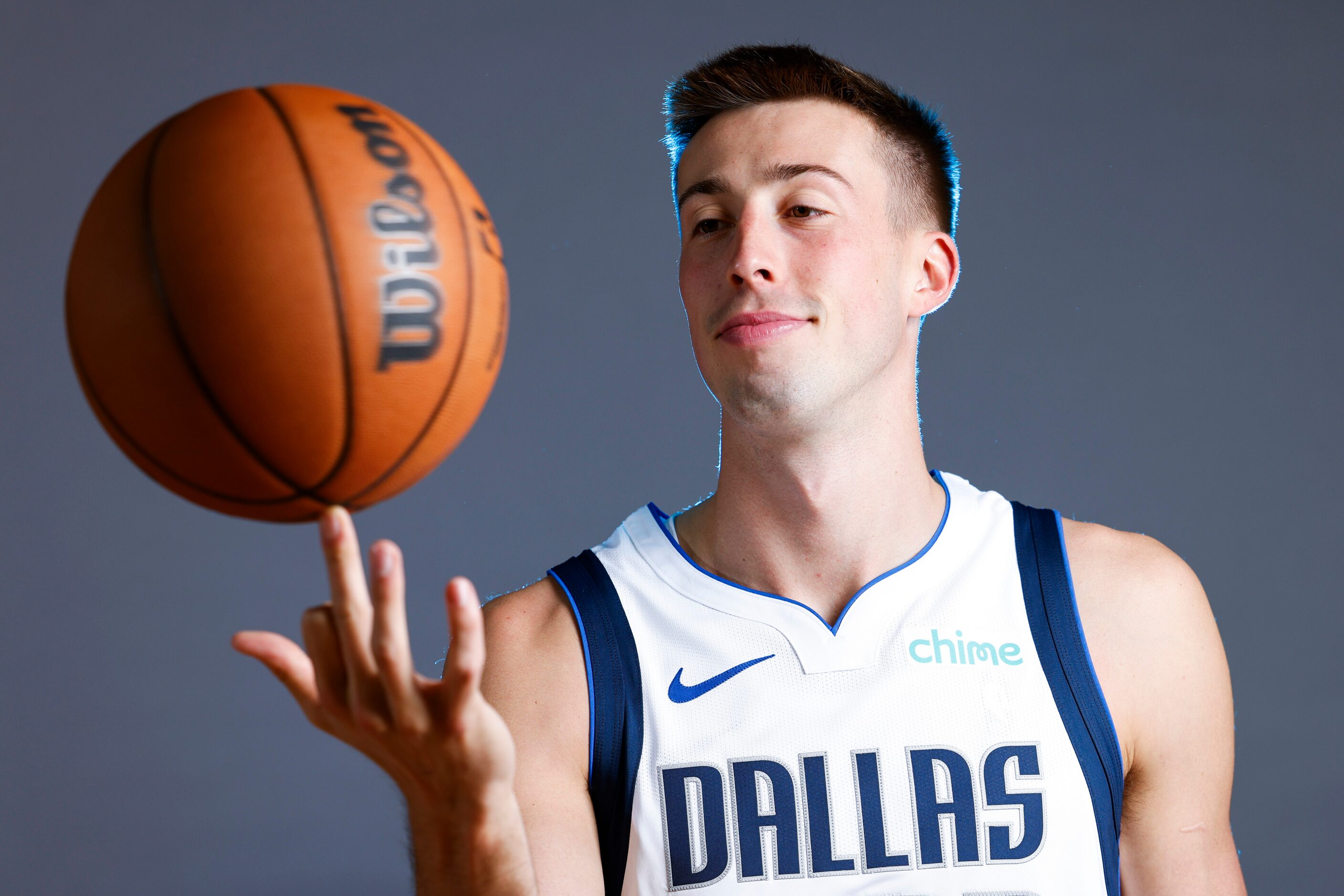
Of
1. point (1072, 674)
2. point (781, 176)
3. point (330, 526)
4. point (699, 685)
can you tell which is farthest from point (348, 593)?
point (1072, 674)

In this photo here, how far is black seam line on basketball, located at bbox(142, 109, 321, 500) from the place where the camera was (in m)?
1.09

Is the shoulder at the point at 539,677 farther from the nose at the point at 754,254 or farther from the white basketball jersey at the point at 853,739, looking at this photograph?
the nose at the point at 754,254

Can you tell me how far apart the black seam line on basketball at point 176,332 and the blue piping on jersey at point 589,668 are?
2.21ft

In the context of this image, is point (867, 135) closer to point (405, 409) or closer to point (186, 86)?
point (405, 409)

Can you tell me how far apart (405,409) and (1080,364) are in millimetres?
2753

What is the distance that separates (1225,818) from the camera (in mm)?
1777

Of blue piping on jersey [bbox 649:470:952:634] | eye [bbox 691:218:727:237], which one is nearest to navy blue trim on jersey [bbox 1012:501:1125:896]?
blue piping on jersey [bbox 649:470:952:634]

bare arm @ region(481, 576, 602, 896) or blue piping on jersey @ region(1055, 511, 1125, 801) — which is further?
blue piping on jersey @ region(1055, 511, 1125, 801)

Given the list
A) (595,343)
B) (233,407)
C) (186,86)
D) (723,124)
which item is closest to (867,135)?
(723,124)

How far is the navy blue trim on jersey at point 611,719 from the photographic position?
1629 millimetres

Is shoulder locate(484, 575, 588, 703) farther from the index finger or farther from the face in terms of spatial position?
the index finger

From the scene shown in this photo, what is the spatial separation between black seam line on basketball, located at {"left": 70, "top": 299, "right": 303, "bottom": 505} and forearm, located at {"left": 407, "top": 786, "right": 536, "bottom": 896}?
357mm

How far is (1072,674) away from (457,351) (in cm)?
108

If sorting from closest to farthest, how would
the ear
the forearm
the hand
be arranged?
the hand, the forearm, the ear
